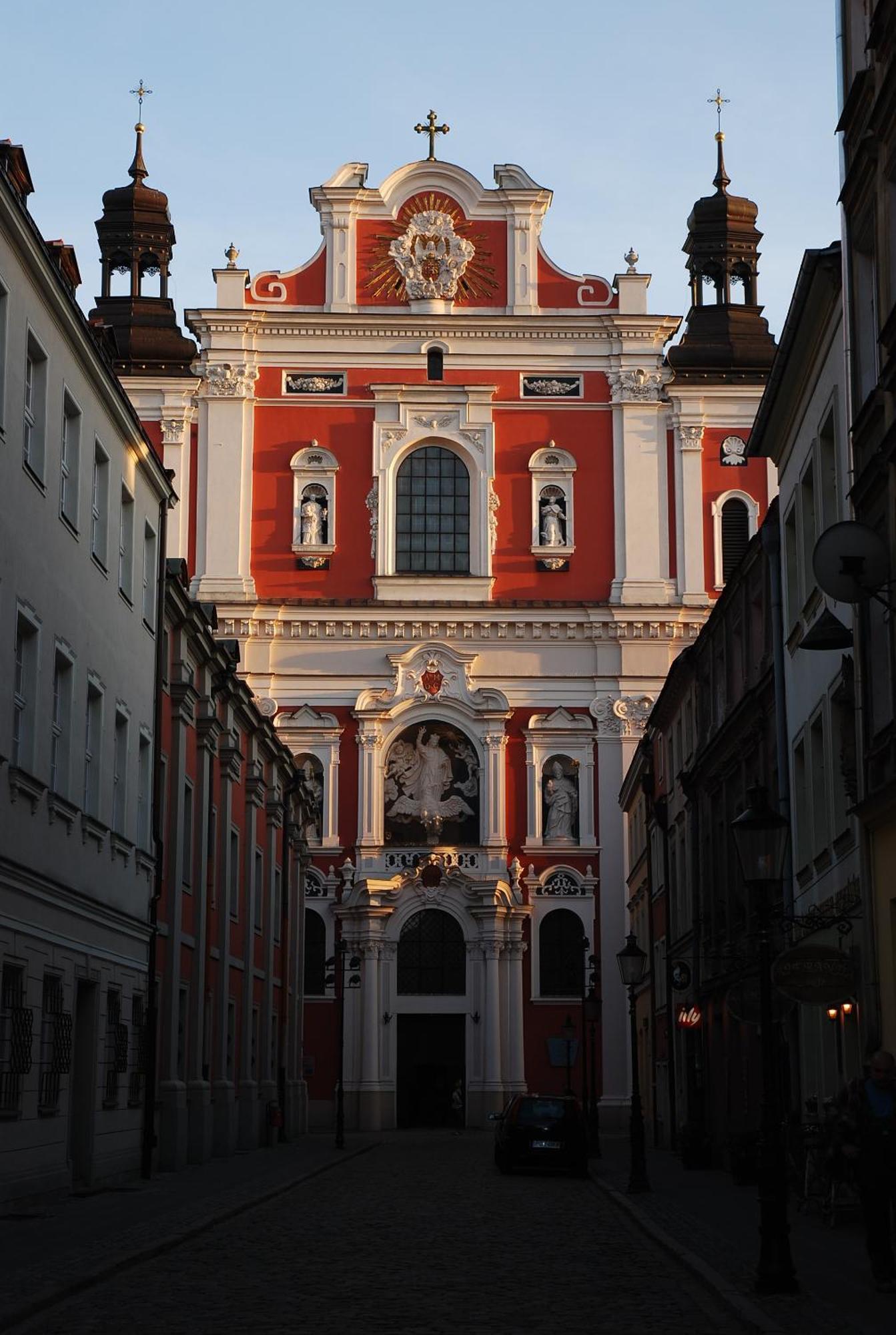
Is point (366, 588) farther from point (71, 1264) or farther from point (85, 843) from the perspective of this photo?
point (71, 1264)

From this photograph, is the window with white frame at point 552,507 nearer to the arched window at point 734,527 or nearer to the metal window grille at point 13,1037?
the arched window at point 734,527

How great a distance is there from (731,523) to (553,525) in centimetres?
514

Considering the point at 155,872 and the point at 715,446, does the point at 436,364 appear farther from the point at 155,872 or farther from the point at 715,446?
the point at 155,872

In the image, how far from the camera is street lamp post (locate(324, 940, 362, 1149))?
40.4 m

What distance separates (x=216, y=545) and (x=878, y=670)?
39.3m

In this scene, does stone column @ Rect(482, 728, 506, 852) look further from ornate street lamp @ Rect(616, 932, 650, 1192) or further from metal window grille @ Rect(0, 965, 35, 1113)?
metal window grille @ Rect(0, 965, 35, 1113)

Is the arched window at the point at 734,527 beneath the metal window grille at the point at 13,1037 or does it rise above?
above

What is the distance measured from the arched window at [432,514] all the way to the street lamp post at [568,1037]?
13069 millimetres

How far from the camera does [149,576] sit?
94.5ft

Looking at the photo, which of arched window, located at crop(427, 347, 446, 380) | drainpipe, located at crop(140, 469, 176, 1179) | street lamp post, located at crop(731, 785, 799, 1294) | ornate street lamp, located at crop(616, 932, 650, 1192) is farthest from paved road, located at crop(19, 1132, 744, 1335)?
arched window, located at crop(427, 347, 446, 380)

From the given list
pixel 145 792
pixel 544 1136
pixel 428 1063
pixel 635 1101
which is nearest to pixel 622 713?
pixel 428 1063

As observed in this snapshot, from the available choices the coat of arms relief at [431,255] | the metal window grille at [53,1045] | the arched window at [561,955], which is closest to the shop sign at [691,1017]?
the metal window grille at [53,1045]

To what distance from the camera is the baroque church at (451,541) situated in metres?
54.6

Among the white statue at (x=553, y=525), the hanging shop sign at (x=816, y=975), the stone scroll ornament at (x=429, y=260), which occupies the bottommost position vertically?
the hanging shop sign at (x=816, y=975)
